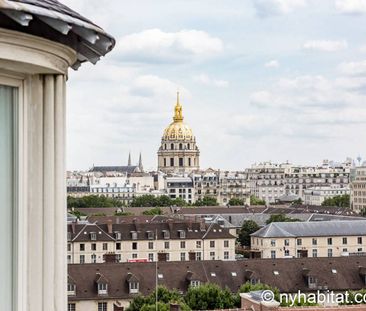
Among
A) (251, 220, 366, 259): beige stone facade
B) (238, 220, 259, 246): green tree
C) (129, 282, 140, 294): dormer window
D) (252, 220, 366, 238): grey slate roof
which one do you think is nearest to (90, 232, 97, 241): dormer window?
(251, 220, 366, 259): beige stone facade

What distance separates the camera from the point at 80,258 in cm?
5900

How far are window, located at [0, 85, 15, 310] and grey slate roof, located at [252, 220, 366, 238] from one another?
6164cm

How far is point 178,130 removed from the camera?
562 feet

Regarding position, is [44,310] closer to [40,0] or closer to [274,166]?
[40,0]

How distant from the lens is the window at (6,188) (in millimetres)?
2926

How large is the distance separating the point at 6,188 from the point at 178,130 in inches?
6634

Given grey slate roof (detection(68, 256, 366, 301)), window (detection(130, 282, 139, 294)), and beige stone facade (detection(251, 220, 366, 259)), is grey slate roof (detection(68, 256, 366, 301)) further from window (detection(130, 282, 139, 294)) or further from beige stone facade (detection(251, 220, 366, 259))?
beige stone facade (detection(251, 220, 366, 259))

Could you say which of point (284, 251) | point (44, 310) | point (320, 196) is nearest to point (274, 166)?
point (320, 196)

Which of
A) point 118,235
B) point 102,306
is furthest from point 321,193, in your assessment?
point 102,306

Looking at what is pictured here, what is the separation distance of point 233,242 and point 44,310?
59.4m

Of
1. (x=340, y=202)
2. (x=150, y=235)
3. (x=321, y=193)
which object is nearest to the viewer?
(x=150, y=235)

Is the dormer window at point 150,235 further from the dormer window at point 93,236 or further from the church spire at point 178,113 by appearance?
the church spire at point 178,113

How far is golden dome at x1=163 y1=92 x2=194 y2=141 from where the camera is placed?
169375 millimetres

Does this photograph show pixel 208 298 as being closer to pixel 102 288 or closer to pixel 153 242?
pixel 102 288
